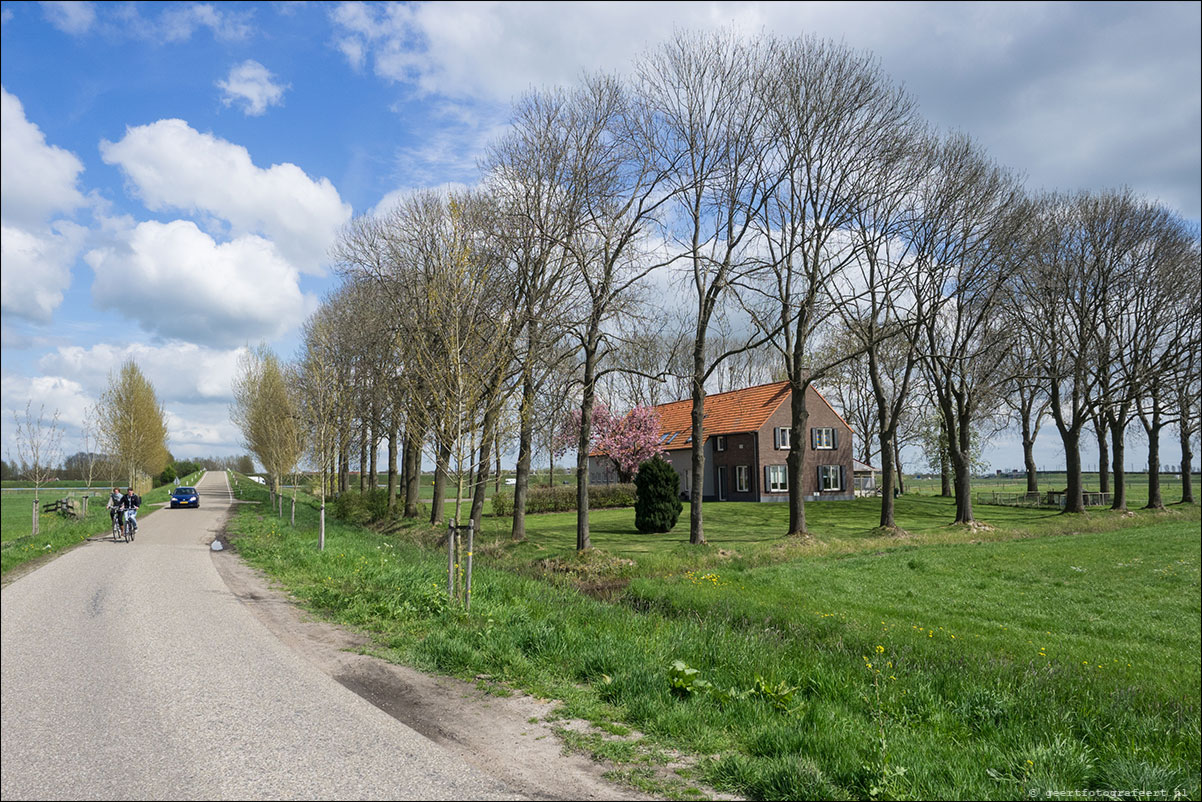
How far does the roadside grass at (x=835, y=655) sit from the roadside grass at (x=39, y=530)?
4979mm

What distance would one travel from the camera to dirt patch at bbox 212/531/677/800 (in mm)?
5113

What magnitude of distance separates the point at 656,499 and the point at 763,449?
2016cm

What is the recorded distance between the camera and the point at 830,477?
48.7 metres

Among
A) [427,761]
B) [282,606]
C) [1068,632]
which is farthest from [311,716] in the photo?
[1068,632]

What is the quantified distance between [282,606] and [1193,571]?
2267 cm

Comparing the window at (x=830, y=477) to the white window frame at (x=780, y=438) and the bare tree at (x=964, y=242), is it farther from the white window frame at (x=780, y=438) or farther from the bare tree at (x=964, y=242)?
the bare tree at (x=964, y=242)

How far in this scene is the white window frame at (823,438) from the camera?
160 feet

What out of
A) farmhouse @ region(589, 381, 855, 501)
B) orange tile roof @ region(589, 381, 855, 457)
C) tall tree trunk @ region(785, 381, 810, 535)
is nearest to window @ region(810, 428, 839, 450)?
farmhouse @ region(589, 381, 855, 501)

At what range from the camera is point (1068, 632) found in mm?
13359

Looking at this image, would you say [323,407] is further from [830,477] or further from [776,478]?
[830,477]

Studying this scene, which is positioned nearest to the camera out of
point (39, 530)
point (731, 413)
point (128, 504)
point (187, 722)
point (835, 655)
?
point (187, 722)

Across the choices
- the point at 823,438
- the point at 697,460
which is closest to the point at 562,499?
the point at 697,460

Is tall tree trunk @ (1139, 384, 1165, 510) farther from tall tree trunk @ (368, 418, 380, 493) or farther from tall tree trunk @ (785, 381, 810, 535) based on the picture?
tall tree trunk @ (368, 418, 380, 493)

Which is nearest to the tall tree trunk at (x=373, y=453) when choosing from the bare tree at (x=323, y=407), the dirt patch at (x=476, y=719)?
the bare tree at (x=323, y=407)
